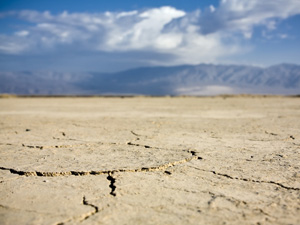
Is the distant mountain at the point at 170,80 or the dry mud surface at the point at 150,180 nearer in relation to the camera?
the dry mud surface at the point at 150,180

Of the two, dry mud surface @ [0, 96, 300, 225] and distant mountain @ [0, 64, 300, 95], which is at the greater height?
distant mountain @ [0, 64, 300, 95]

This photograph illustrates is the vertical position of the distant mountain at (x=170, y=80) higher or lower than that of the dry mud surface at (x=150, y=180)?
higher

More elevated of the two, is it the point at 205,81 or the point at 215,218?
the point at 205,81

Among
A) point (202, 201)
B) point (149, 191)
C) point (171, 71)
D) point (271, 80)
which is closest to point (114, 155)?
point (149, 191)

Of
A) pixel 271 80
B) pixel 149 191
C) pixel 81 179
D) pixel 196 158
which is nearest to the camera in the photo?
pixel 149 191

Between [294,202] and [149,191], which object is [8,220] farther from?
[294,202]

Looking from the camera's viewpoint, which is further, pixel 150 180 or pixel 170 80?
pixel 170 80

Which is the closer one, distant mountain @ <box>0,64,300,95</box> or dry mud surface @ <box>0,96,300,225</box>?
dry mud surface @ <box>0,96,300,225</box>

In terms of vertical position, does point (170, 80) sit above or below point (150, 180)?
above

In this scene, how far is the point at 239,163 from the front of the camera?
2.15m

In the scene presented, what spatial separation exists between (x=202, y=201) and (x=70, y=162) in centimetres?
114

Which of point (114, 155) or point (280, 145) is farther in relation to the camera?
point (280, 145)

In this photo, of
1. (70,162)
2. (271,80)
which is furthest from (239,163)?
(271,80)

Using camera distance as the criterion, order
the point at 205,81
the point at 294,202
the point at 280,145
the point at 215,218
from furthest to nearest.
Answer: the point at 205,81, the point at 280,145, the point at 294,202, the point at 215,218
